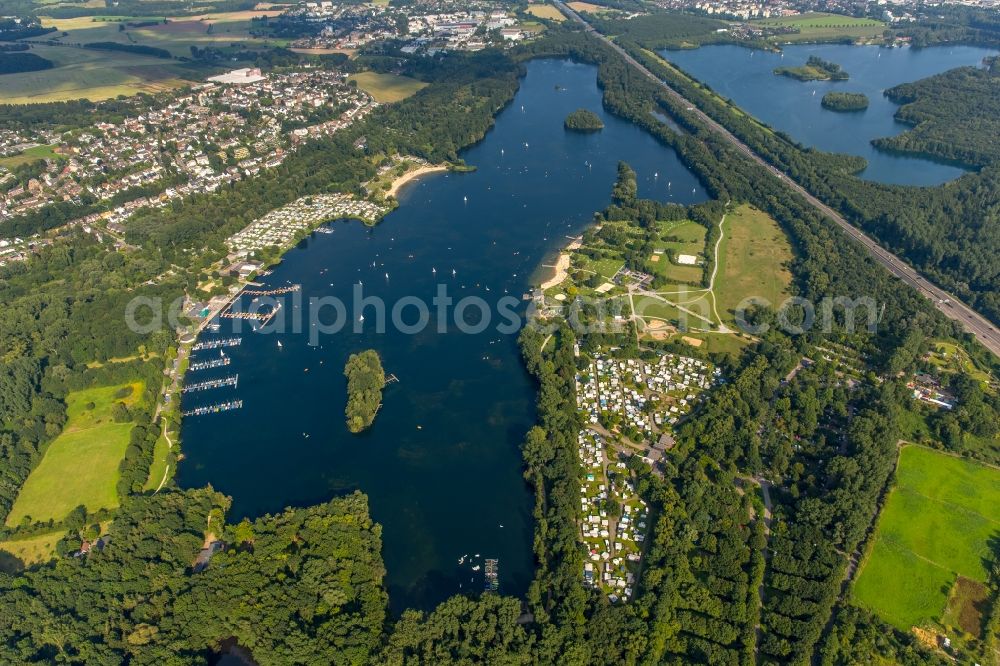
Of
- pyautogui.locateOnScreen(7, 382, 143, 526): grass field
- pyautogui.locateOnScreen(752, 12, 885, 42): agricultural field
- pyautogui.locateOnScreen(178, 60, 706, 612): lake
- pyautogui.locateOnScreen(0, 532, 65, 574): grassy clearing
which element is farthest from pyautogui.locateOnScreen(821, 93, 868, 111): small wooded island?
pyautogui.locateOnScreen(0, 532, 65, 574): grassy clearing

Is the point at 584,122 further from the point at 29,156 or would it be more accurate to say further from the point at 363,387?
the point at 29,156

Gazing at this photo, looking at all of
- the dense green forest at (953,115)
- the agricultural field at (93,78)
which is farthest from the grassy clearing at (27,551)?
the dense green forest at (953,115)

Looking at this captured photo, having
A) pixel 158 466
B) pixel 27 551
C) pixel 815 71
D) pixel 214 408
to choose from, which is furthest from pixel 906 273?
pixel 815 71

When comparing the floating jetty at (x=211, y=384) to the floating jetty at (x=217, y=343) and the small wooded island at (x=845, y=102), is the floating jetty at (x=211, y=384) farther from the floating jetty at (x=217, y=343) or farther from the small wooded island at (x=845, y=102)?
the small wooded island at (x=845, y=102)

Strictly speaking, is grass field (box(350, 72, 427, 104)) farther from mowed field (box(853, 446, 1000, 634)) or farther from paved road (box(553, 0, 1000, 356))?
mowed field (box(853, 446, 1000, 634))

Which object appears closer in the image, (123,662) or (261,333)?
(123,662)

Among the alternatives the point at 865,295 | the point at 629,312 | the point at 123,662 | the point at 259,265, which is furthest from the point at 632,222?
the point at 123,662

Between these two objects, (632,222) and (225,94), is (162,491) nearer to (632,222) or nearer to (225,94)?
(632,222)
